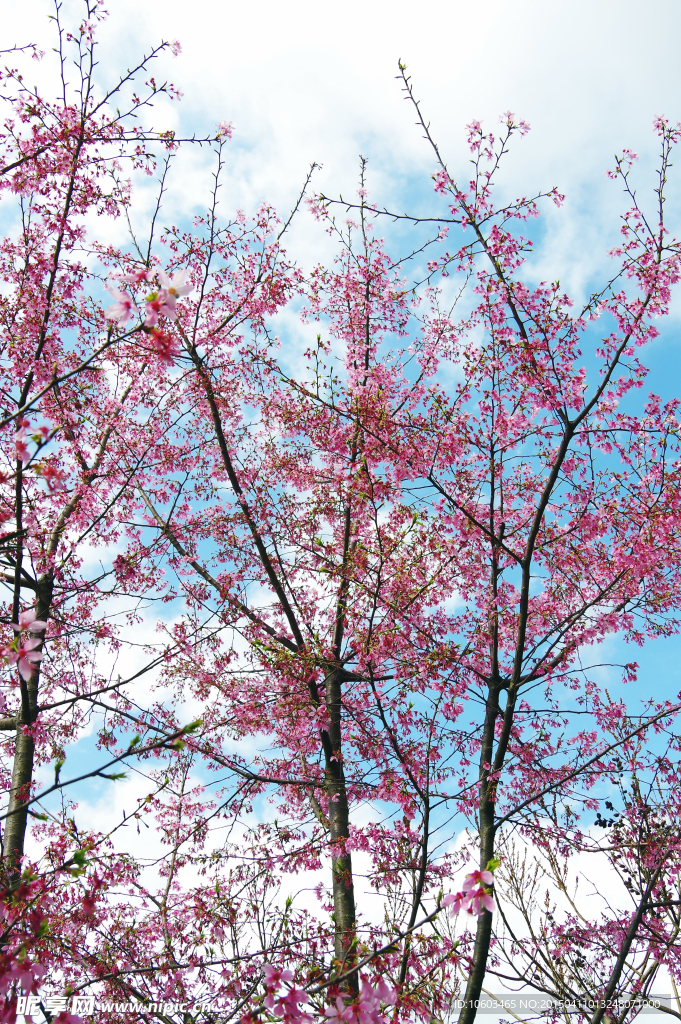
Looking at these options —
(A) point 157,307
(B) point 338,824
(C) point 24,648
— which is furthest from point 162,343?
(B) point 338,824

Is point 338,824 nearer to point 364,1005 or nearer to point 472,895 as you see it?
point 364,1005

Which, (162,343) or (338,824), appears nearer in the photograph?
(162,343)

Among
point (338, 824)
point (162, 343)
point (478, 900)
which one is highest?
point (162, 343)

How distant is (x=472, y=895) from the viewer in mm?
2975

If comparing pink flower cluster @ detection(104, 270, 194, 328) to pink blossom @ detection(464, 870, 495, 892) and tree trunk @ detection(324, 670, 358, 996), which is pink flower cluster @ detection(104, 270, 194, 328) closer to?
pink blossom @ detection(464, 870, 495, 892)

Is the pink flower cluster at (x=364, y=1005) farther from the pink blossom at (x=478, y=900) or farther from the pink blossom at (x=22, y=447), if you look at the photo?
the pink blossom at (x=22, y=447)

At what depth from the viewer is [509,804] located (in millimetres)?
7844

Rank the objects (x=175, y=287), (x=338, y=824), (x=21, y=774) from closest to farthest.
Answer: (x=175, y=287)
(x=21, y=774)
(x=338, y=824)

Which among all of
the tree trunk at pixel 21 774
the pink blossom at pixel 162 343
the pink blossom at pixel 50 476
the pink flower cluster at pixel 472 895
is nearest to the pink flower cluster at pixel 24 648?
the pink blossom at pixel 50 476

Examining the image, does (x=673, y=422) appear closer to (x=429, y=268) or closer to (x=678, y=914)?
(x=429, y=268)

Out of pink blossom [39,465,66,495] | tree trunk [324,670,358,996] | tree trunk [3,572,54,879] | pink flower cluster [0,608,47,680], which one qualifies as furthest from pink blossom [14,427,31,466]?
tree trunk [324,670,358,996]

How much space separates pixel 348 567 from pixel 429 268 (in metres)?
3.62

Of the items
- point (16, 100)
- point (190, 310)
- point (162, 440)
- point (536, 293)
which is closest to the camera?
point (16, 100)

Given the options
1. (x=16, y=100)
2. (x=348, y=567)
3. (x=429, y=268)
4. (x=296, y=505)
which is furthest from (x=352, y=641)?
(x=16, y=100)
